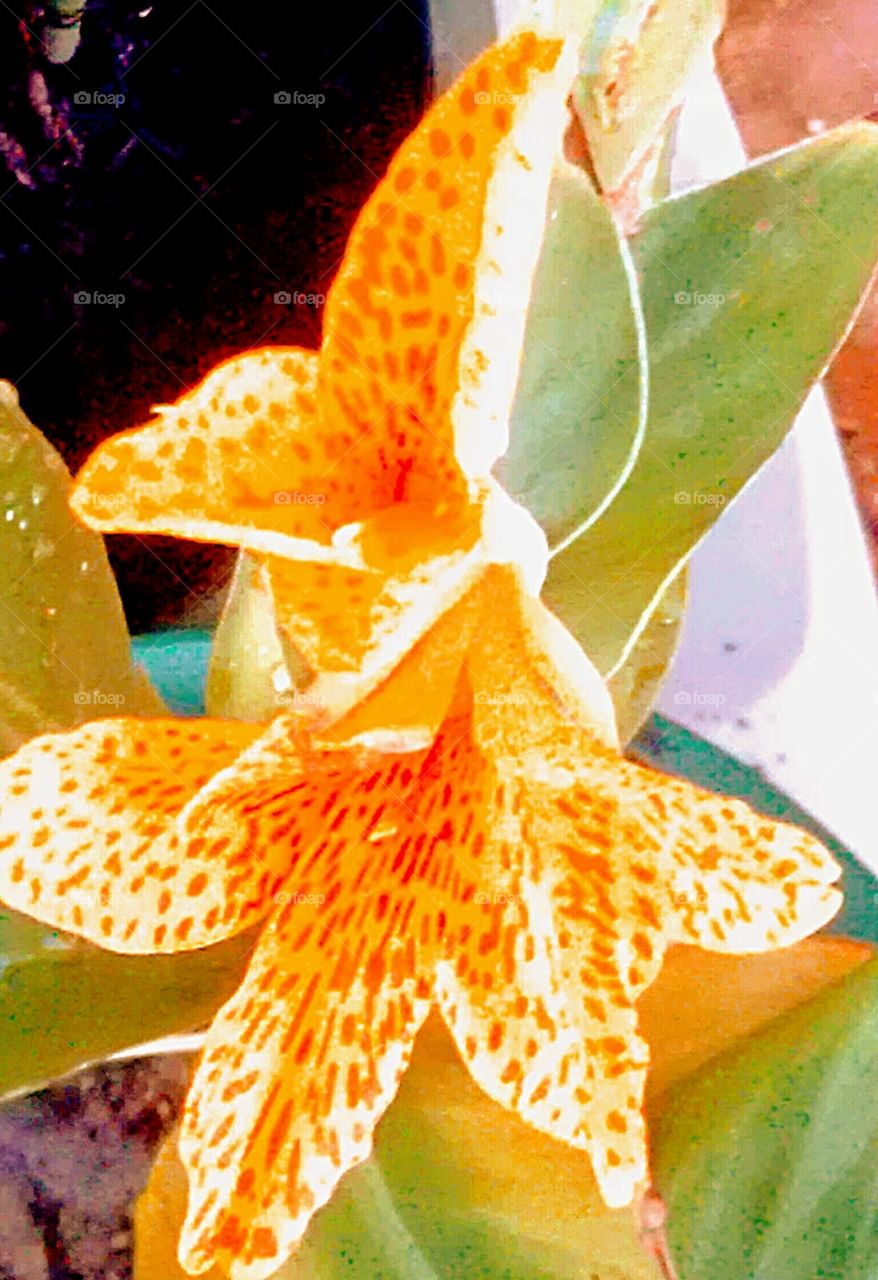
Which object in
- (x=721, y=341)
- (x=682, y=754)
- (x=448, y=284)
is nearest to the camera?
(x=448, y=284)

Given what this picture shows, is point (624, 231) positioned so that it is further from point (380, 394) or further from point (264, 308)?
point (264, 308)

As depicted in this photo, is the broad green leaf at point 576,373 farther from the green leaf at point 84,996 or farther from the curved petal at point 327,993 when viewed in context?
the green leaf at point 84,996

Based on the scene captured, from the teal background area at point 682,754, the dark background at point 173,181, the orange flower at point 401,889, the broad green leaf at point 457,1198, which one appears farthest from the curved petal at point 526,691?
the dark background at point 173,181

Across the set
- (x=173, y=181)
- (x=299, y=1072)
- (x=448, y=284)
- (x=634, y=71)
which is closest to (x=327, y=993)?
(x=299, y=1072)

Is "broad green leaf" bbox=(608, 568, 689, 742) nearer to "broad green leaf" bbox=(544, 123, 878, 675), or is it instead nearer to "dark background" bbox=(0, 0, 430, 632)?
"broad green leaf" bbox=(544, 123, 878, 675)

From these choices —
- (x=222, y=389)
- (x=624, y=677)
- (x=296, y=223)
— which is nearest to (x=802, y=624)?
(x=624, y=677)

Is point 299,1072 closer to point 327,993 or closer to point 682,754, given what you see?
point 327,993
